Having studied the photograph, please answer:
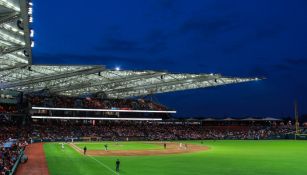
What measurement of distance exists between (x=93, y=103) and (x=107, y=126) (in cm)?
721

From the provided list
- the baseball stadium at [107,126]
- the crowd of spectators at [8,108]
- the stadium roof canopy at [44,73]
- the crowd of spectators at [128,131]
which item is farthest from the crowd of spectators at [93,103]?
the crowd of spectators at [128,131]

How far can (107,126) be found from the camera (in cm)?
9738

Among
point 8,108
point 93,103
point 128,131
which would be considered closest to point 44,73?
point 8,108

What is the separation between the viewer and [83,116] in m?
Answer: 95.9

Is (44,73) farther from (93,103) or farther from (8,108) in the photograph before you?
(93,103)

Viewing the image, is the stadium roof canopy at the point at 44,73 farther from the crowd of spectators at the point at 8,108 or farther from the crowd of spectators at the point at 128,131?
the crowd of spectators at the point at 128,131

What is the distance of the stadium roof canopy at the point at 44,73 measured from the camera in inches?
1211

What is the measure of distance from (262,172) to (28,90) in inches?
2577

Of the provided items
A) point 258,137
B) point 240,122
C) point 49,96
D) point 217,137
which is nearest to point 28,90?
point 49,96

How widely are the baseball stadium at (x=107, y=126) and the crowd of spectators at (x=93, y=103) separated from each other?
0.84 ft

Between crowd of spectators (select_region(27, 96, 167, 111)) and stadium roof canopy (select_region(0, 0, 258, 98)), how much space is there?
78.6 inches

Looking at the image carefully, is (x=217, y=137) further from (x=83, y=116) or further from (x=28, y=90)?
(x=28, y=90)

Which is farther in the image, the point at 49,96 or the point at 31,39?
the point at 49,96

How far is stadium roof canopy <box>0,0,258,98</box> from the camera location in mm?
30766
